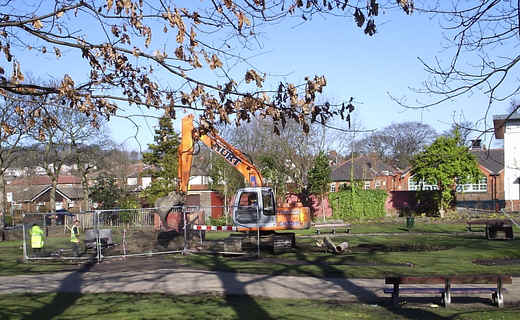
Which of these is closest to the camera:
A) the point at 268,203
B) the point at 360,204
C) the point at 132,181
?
the point at 268,203

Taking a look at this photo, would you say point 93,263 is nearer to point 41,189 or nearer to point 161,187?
point 161,187

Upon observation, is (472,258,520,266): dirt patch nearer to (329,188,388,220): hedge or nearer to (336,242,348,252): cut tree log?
(336,242,348,252): cut tree log

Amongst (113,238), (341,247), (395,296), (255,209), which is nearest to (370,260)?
(341,247)

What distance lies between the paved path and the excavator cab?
6.44 m

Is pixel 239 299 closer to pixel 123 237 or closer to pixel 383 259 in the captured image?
pixel 383 259

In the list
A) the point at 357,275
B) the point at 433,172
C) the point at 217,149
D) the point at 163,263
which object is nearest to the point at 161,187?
the point at 433,172

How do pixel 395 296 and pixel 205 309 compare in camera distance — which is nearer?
pixel 205 309

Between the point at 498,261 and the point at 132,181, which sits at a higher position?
the point at 132,181

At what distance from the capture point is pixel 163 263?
20484 millimetres

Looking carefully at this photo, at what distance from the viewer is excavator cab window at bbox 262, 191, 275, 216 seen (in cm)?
2416

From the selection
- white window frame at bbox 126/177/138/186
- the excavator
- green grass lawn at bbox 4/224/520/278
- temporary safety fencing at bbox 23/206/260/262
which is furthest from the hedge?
white window frame at bbox 126/177/138/186

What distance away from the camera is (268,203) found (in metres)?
24.3

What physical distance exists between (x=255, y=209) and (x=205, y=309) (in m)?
12.3

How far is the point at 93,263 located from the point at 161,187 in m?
29.9
